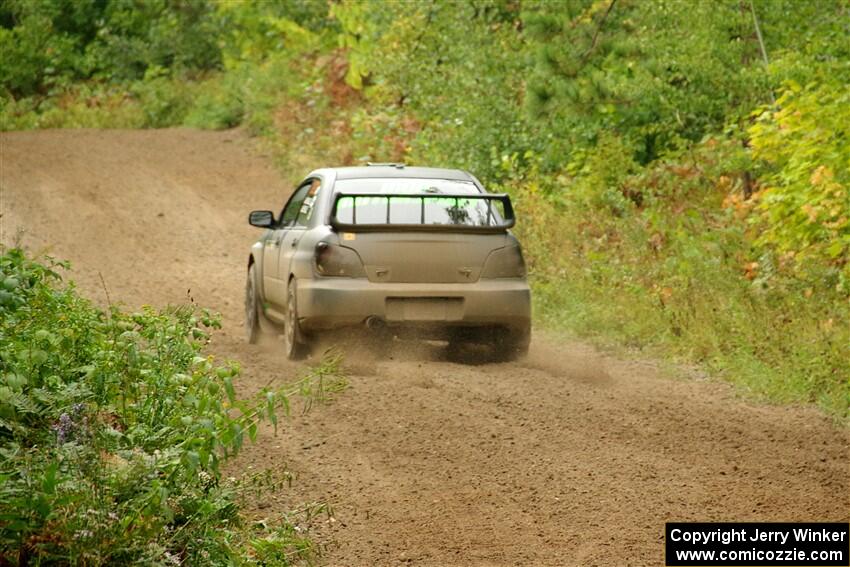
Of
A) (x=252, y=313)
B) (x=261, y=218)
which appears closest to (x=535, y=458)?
(x=261, y=218)

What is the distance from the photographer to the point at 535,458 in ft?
26.0

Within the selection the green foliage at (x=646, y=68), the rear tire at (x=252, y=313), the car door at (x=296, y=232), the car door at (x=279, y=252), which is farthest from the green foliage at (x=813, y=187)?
the rear tire at (x=252, y=313)

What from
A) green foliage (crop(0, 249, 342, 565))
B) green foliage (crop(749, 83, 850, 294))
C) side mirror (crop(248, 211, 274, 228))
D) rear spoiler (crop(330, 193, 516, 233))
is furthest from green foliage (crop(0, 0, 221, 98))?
green foliage (crop(0, 249, 342, 565))

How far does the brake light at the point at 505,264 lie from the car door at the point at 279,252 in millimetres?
1844

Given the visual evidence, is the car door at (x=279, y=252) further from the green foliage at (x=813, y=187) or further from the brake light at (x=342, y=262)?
the green foliage at (x=813, y=187)

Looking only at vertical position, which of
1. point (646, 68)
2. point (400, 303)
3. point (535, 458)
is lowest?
point (535, 458)

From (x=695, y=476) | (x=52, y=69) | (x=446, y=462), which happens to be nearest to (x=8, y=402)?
(x=446, y=462)

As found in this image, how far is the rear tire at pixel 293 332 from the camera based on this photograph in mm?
11476

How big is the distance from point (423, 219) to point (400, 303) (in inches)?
32.2

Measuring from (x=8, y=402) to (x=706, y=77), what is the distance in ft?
39.2

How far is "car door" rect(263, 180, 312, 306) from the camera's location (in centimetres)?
1220

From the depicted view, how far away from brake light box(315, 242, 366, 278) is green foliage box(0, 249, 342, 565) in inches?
135

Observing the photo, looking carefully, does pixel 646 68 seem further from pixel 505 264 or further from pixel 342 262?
pixel 342 262

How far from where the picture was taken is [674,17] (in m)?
16.7
